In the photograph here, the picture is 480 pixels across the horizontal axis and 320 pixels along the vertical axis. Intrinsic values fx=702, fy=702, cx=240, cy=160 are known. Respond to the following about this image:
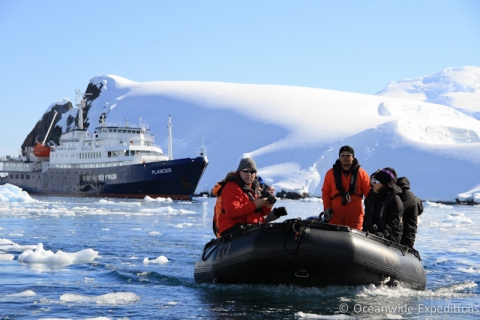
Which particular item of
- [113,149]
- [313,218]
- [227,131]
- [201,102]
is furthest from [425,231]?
[201,102]

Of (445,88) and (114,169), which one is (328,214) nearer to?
(114,169)

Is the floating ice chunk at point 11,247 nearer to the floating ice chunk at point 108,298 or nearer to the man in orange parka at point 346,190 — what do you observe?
the floating ice chunk at point 108,298

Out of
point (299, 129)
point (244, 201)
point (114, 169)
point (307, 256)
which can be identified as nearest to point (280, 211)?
point (244, 201)

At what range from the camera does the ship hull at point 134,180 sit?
1806 inches

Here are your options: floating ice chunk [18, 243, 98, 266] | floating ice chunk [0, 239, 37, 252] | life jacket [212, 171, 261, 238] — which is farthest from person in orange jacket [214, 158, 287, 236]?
floating ice chunk [0, 239, 37, 252]

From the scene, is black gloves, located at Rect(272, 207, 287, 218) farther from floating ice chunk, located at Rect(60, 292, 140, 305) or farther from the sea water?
floating ice chunk, located at Rect(60, 292, 140, 305)

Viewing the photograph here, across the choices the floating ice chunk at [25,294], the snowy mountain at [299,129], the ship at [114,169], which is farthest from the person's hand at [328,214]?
the snowy mountain at [299,129]

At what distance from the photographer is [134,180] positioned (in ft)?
154

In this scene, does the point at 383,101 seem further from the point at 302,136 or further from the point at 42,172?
the point at 42,172

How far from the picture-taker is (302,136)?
6681 cm

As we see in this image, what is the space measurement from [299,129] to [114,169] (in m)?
25.5

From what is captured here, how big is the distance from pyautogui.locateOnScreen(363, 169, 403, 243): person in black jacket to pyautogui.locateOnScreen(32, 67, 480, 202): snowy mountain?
42855mm

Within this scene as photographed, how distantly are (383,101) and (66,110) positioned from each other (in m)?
44.5

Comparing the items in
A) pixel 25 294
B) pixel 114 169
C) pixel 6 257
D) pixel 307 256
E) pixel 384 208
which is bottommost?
pixel 25 294
